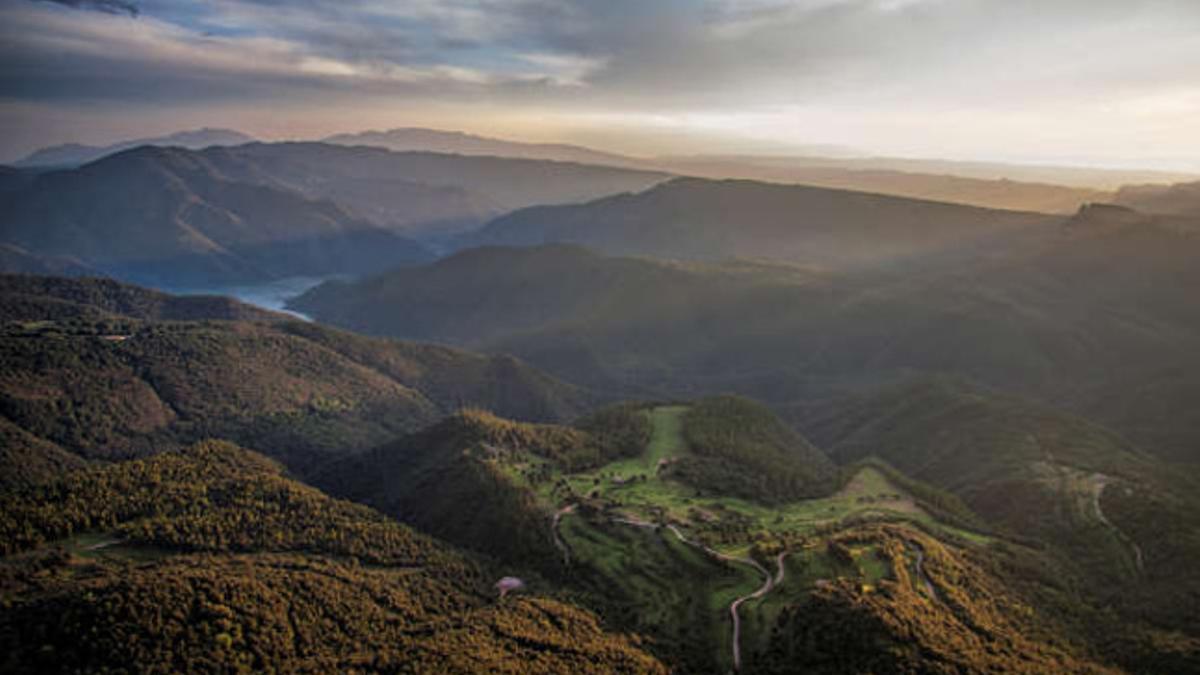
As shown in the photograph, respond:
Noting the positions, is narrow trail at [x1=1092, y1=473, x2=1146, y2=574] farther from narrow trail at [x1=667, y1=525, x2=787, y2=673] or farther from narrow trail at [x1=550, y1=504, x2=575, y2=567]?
narrow trail at [x1=550, y1=504, x2=575, y2=567]

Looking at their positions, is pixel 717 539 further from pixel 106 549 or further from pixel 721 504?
pixel 106 549

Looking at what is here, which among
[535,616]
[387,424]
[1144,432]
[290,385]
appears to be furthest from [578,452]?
[1144,432]

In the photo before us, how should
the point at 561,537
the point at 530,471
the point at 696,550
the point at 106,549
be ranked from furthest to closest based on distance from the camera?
the point at 530,471 → the point at 561,537 → the point at 696,550 → the point at 106,549

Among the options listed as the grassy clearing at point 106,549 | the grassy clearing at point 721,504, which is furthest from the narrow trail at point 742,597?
the grassy clearing at point 106,549

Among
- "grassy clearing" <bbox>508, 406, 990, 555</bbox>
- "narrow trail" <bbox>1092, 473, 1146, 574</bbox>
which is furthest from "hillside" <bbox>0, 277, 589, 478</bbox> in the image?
"narrow trail" <bbox>1092, 473, 1146, 574</bbox>

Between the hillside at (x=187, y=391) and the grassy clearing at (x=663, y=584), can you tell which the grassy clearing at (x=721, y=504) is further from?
the hillside at (x=187, y=391)

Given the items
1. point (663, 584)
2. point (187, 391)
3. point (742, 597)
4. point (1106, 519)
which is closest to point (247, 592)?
point (663, 584)

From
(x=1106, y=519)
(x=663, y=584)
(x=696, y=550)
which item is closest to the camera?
(x=663, y=584)
